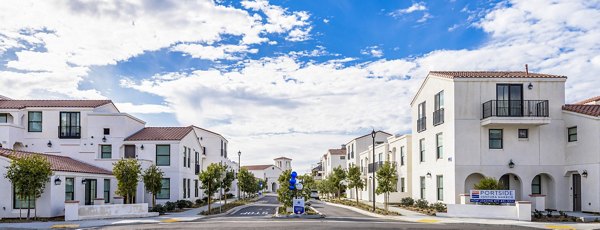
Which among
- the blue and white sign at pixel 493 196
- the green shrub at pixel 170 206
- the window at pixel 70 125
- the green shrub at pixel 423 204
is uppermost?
the window at pixel 70 125

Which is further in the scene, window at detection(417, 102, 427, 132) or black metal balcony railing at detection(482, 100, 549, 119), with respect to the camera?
window at detection(417, 102, 427, 132)

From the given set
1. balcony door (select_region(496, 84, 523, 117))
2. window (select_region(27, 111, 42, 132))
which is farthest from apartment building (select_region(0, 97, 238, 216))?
balcony door (select_region(496, 84, 523, 117))

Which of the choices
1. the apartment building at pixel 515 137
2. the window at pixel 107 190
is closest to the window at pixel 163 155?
the window at pixel 107 190

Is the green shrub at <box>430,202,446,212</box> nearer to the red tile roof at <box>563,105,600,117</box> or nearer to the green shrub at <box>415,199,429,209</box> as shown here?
the green shrub at <box>415,199,429,209</box>

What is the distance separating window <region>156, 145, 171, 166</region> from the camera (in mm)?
41750

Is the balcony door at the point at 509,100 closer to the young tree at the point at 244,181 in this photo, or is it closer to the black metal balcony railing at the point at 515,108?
the black metal balcony railing at the point at 515,108

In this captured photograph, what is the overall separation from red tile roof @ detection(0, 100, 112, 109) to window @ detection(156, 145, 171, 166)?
573 cm

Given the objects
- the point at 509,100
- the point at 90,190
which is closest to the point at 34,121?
the point at 90,190

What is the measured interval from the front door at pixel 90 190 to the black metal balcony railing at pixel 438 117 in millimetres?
23006

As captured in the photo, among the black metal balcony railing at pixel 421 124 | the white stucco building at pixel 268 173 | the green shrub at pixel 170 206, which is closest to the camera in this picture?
the green shrub at pixel 170 206

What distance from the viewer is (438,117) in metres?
35.8

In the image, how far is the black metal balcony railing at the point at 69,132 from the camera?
40.3m

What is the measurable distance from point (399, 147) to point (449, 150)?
13.2m

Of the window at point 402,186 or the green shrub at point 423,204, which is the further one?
the window at point 402,186
